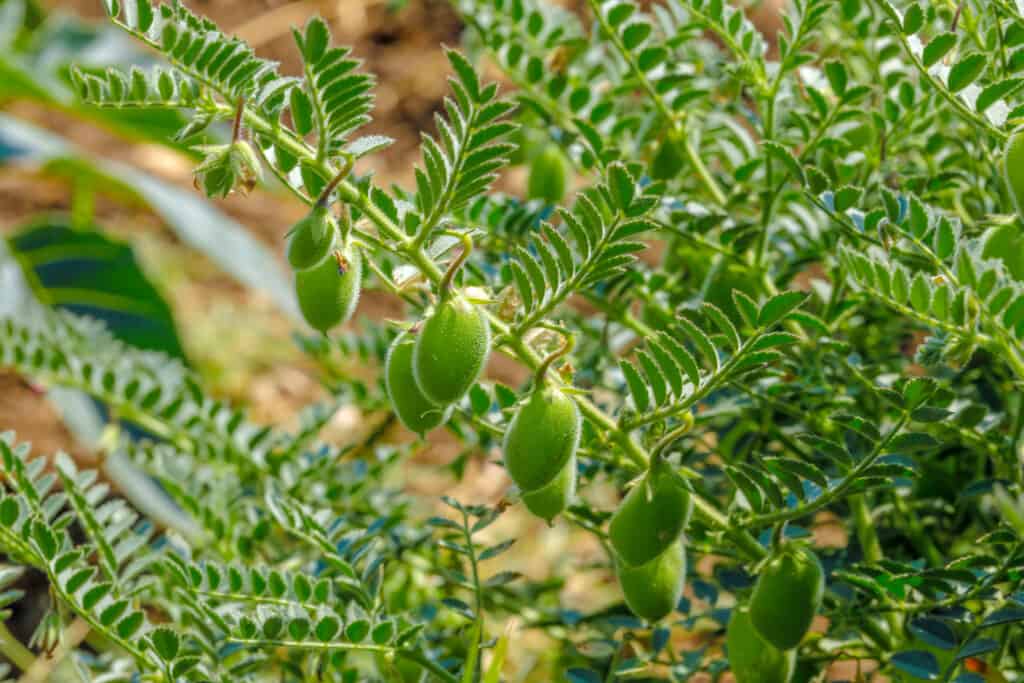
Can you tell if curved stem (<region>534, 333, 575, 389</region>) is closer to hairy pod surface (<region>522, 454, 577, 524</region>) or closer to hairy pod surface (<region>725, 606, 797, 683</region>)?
hairy pod surface (<region>522, 454, 577, 524</region>)

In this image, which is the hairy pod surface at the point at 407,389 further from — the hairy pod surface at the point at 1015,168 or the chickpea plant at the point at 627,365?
the hairy pod surface at the point at 1015,168

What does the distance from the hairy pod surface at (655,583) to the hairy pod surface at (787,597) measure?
1.9 inches

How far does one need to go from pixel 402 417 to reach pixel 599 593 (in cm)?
118

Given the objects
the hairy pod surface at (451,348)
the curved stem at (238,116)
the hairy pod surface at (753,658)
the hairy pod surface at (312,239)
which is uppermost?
the curved stem at (238,116)

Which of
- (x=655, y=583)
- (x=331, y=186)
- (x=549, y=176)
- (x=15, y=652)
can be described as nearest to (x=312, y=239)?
(x=331, y=186)

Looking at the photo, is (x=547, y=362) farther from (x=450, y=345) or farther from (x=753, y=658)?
(x=753, y=658)

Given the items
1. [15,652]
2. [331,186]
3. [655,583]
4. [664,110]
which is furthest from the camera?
[15,652]

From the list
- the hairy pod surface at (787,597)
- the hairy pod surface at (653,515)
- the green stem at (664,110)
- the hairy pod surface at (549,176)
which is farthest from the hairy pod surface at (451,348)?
the hairy pod surface at (549,176)

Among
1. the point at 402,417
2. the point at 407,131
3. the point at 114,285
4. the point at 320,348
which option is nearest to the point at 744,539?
the point at 402,417

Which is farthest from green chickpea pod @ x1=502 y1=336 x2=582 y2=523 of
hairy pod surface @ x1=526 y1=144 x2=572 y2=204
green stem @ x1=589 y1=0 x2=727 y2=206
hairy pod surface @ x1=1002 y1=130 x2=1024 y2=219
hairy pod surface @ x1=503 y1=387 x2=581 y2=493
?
hairy pod surface @ x1=526 y1=144 x2=572 y2=204

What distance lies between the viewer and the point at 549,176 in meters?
1.01

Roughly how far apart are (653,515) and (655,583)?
7 centimetres

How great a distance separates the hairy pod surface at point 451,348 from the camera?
553 millimetres

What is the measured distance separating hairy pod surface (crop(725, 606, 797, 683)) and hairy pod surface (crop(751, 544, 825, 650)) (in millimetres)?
37
